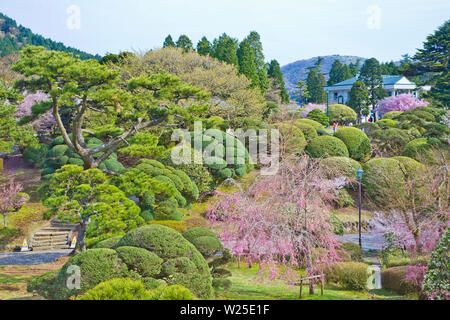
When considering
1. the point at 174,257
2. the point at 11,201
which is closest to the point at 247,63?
the point at 11,201

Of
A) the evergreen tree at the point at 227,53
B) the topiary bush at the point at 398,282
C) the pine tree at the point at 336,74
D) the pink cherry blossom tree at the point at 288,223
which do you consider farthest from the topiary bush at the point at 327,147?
the pine tree at the point at 336,74

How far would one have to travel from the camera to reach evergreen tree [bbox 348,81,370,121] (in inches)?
1634

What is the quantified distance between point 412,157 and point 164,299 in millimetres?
21074

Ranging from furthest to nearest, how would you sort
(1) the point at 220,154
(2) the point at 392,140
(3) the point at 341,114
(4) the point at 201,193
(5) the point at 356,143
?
(3) the point at 341,114 < (2) the point at 392,140 < (5) the point at 356,143 < (1) the point at 220,154 < (4) the point at 201,193

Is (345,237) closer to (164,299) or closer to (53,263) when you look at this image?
(53,263)

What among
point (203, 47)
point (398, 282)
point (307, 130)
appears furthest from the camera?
point (203, 47)

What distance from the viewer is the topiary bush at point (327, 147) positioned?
2333cm

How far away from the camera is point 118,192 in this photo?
39.8ft

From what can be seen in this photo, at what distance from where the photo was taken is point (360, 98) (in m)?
41.6

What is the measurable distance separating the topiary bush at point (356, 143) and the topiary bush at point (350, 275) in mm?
15416

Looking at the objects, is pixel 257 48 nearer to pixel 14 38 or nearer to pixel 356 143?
pixel 356 143

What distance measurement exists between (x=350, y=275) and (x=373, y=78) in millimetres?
35460

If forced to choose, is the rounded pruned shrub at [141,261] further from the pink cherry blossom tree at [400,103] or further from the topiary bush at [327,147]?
the pink cherry blossom tree at [400,103]

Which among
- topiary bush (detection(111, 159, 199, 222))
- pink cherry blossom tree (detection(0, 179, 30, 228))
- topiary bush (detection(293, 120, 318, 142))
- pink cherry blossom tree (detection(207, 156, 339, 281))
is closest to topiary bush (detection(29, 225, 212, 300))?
pink cherry blossom tree (detection(207, 156, 339, 281))
